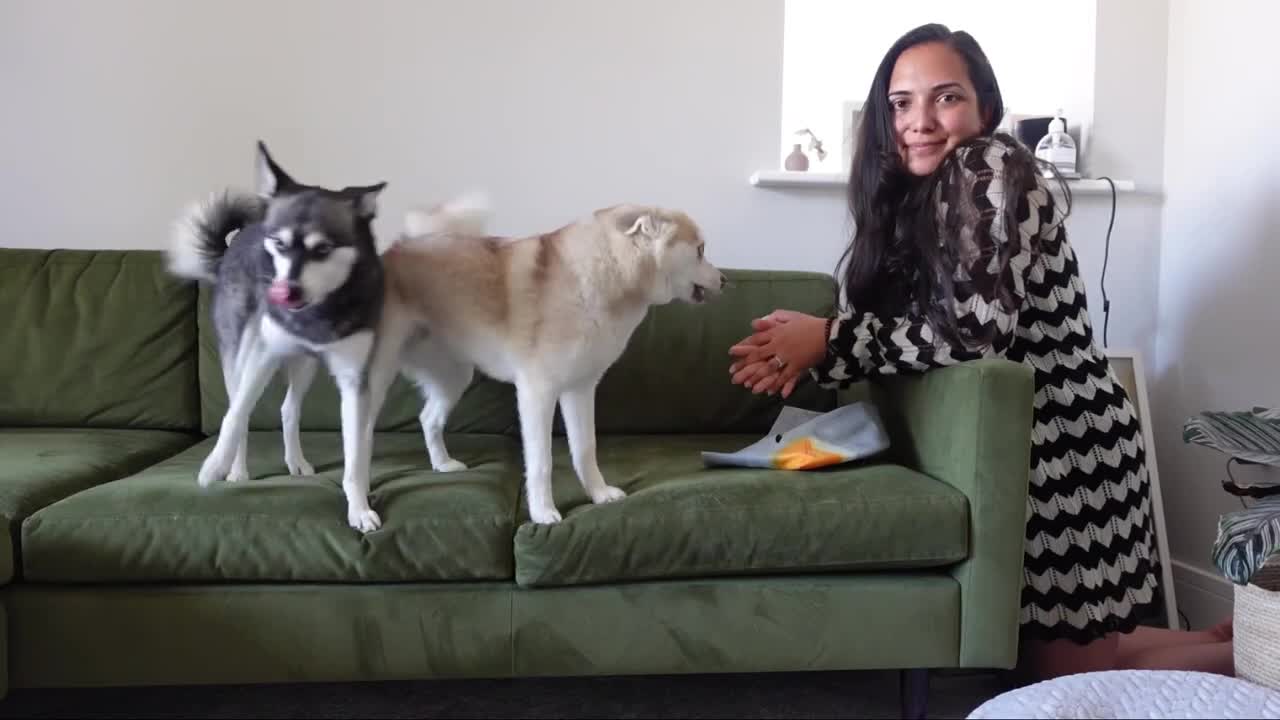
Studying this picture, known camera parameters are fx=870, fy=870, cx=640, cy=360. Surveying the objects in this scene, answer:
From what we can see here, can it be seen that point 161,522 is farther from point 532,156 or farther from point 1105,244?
point 1105,244

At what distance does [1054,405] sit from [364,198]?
1.38 metres

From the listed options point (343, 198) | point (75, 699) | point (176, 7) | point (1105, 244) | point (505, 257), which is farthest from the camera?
point (1105, 244)

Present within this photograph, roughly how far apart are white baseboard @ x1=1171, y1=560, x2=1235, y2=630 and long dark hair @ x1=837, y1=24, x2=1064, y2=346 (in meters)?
1.27

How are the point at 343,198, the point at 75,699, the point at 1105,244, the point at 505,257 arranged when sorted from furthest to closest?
the point at 1105,244 < the point at 75,699 < the point at 505,257 < the point at 343,198

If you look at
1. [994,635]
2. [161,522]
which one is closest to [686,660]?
[994,635]

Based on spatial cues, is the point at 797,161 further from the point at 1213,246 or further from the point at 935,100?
the point at 1213,246

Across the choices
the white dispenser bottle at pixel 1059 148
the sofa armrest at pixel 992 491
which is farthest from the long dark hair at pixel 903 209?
the white dispenser bottle at pixel 1059 148

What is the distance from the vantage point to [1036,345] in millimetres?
1771

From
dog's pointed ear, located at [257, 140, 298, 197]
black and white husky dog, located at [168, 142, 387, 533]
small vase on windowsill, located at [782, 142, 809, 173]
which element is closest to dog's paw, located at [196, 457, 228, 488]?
black and white husky dog, located at [168, 142, 387, 533]

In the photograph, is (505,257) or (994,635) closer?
(994,635)

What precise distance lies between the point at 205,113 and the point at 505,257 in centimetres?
145

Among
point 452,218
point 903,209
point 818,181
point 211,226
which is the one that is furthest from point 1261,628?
point 211,226

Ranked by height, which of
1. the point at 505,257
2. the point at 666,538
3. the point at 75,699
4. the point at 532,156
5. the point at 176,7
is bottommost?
the point at 75,699

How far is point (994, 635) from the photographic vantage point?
1.59 meters
